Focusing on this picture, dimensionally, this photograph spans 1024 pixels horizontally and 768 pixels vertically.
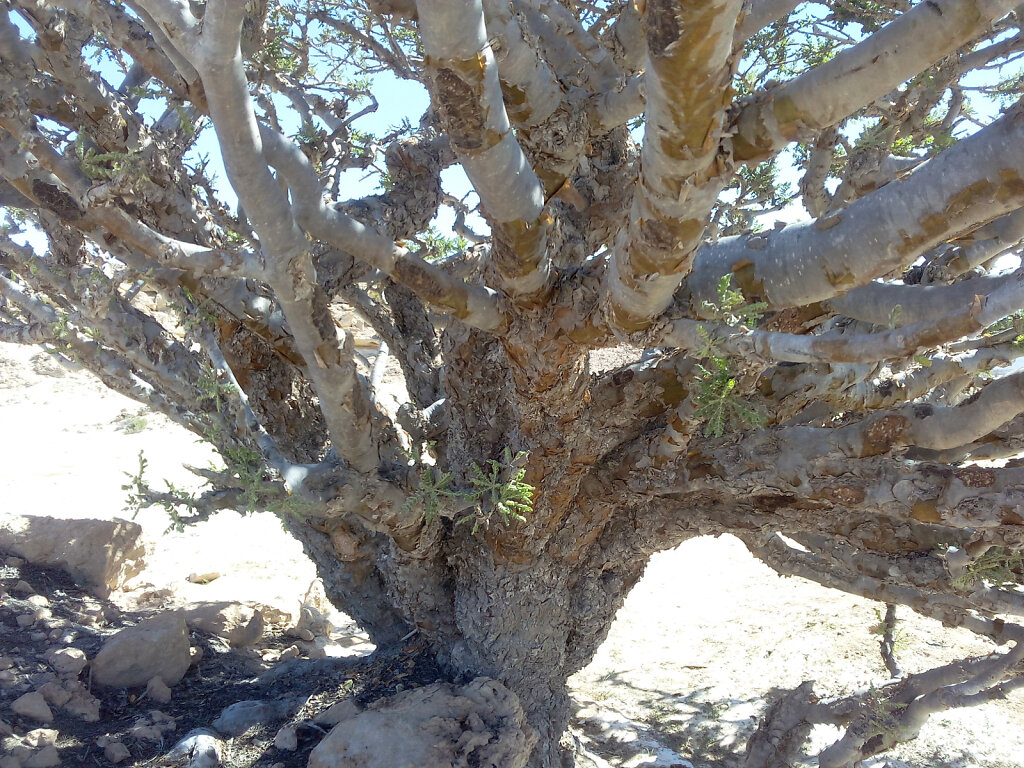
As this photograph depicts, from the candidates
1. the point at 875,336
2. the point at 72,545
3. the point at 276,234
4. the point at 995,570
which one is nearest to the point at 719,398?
the point at 875,336

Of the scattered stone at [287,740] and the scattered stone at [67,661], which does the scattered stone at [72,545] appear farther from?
the scattered stone at [287,740]

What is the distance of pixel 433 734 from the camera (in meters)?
3.01

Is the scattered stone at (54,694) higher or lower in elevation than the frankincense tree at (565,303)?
lower

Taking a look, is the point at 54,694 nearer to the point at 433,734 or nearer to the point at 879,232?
the point at 433,734

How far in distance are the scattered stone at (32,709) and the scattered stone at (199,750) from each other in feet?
2.06

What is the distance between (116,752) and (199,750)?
355mm

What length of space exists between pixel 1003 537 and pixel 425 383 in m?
2.96

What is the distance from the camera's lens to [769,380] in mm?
3148

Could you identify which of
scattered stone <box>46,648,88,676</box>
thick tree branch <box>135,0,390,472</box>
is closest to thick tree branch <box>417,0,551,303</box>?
thick tree branch <box>135,0,390,472</box>

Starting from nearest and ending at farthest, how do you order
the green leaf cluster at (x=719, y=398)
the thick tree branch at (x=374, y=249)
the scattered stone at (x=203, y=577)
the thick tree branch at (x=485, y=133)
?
1. the thick tree branch at (x=485, y=133)
2. the green leaf cluster at (x=719, y=398)
3. the thick tree branch at (x=374, y=249)
4. the scattered stone at (x=203, y=577)

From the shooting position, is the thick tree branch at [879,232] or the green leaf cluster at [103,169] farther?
the green leaf cluster at [103,169]

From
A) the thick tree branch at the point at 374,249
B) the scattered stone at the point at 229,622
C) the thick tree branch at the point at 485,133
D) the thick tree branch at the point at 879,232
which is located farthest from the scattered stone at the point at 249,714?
the thick tree branch at the point at 879,232

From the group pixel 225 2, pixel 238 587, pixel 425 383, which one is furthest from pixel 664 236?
pixel 238 587

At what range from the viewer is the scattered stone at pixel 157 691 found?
3596 millimetres
